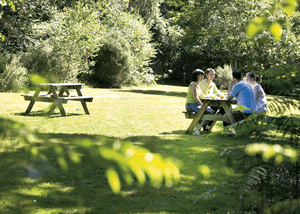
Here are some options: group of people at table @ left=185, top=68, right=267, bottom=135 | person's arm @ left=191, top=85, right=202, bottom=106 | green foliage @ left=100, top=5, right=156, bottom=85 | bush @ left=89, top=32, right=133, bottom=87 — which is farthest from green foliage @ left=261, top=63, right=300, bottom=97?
green foliage @ left=100, top=5, right=156, bottom=85

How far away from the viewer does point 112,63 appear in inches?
930

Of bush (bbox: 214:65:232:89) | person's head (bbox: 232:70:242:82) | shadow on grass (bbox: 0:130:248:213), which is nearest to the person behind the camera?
shadow on grass (bbox: 0:130:248:213)

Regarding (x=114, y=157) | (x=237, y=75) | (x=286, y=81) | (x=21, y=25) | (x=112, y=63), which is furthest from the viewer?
(x=112, y=63)

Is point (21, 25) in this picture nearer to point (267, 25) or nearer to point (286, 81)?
point (286, 81)

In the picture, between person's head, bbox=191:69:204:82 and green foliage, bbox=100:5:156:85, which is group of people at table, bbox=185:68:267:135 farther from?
green foliage, bbox=100:5:156:85

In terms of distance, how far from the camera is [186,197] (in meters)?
3.54

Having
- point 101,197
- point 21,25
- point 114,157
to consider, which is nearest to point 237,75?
point 101,197

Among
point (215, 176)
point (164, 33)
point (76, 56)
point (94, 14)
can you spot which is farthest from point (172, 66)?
point (215, 176)

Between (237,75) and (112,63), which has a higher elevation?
(237,75)

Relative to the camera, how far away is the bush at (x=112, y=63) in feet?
77.3

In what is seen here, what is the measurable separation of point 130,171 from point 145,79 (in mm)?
27749

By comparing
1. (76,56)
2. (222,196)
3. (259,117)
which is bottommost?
(76,56)

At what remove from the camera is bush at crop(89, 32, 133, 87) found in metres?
23.6

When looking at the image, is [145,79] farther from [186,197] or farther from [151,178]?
[151,178]
